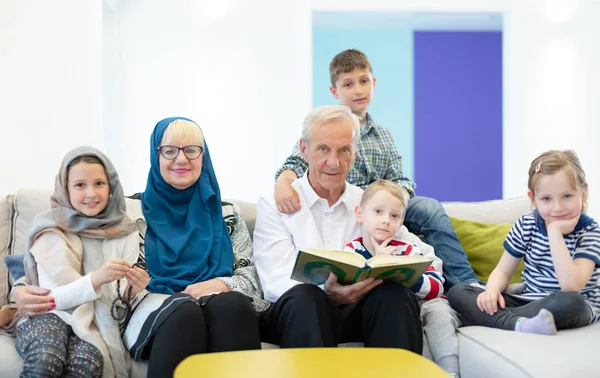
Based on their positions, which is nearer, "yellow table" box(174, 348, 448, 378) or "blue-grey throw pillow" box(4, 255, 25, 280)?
"yellow table" box(174, 348, 448, 378)

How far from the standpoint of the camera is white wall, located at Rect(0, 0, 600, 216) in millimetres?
5914

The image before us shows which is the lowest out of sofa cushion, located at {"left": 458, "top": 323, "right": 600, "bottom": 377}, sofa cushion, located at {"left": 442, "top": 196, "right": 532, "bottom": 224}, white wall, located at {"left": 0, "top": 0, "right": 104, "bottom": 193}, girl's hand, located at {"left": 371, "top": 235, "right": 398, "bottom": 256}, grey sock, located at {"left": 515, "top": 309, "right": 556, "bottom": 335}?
sofa cushion, located at {"left": 458, "top": 323, "right": 600, "bottom": 377}

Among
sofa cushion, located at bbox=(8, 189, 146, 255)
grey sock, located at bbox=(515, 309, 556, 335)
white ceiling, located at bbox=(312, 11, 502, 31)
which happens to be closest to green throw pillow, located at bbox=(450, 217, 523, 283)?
grey sock, located at bbox=(515, 309, 556, 335)

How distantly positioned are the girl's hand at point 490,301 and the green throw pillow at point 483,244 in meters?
0.61

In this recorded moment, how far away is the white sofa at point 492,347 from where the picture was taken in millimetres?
1784

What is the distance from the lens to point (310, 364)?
4.98 feet

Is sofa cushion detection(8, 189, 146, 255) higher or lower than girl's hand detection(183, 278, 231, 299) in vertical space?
higher

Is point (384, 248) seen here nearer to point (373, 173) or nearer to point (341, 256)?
point (341, 256)

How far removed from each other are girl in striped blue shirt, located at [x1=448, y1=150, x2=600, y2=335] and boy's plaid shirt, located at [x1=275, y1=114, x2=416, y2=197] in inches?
31.8

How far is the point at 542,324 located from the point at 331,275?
0.65 m

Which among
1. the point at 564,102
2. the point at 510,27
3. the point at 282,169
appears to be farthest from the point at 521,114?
the point at 282,169

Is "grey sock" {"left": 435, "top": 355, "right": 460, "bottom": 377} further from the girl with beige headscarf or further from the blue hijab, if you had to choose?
the girl with beige headscarf

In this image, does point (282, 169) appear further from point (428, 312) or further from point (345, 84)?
point (428, 312)

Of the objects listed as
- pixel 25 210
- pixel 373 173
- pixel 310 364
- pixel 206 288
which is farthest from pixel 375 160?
pixel 310 364
